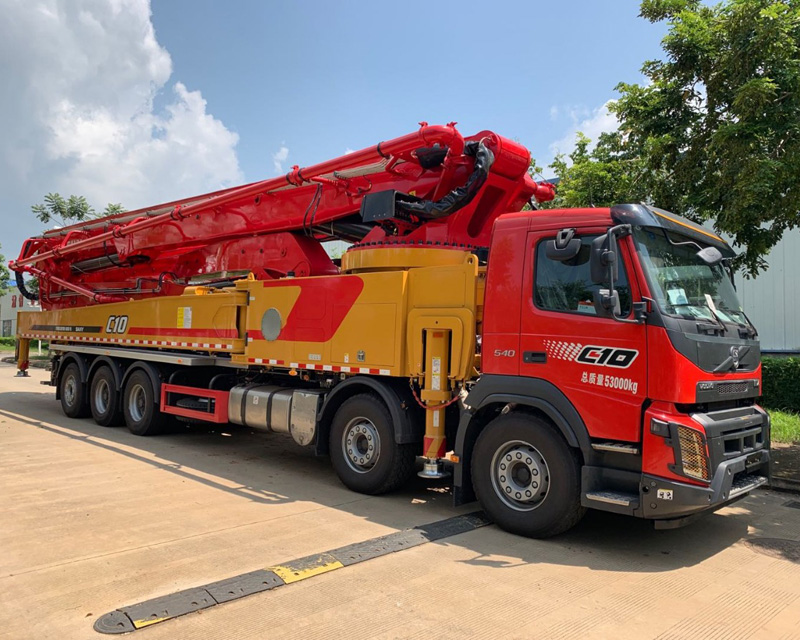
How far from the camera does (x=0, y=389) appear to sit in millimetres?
16016

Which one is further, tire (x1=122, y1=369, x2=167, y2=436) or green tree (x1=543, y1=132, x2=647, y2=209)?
tire (x1=122, y1=369, x2=167, y2=436)

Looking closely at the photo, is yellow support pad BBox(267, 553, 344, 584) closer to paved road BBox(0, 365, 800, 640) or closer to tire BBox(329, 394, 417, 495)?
paved road BBox(0, 365, 800, 640)

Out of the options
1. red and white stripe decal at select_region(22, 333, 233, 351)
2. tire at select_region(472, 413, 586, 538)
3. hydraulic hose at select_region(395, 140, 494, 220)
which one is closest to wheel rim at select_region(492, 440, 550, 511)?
tire at select_region(472, 413, 586, 538)

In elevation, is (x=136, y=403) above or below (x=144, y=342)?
below

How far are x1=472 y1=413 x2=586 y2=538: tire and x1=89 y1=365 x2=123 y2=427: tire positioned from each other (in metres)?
7.34

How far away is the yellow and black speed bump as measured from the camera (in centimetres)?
349

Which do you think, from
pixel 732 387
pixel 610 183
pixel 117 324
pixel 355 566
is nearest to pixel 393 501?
pixel 355 566

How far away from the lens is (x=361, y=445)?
255 inches

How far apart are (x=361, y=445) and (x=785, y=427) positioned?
7.48 metres

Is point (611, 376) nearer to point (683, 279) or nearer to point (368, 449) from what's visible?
point (683, 279)

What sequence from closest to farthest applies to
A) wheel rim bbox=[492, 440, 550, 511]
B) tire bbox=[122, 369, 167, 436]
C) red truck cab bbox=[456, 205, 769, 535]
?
1. red truck cab bbox=[456, 205, 769, 535]
2. wheel rim bbox=[492, 440, 550, 511]
3. tire bbox=[122, 369, 167, 436]

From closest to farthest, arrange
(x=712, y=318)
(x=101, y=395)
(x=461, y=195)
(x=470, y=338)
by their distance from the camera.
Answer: (x=712, y=318)
(x=470, y=338)
(x=461, y=195)
(x=101, y=395)

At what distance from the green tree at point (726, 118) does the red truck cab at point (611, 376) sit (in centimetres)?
151

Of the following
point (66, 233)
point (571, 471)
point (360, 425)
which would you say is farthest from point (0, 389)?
point (571, 471)
